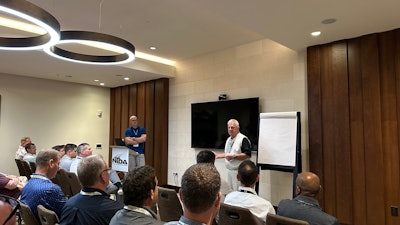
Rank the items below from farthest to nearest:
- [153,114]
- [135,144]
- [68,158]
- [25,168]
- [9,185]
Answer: [153,114] < [135,144] < [25,168] < [68,158] < [9,185]

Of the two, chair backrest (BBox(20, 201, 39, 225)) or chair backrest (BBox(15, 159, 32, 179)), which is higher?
chair backrest (BBox(20, 201, 39, 225))

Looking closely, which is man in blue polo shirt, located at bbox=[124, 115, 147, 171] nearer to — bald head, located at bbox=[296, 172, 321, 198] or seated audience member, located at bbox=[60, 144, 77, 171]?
seated audience member, located at bbox=[60, 144, 77, 171]

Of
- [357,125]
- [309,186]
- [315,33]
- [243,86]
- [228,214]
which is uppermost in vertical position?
[315,33]

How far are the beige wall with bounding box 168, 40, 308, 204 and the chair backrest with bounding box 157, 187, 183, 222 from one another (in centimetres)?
287

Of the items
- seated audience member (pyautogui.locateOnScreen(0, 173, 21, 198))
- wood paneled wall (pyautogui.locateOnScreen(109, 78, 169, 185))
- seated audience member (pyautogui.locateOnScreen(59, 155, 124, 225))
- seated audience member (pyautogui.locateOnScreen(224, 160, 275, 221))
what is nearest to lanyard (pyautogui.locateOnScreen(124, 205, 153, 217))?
seated audience member (pyautogui.locateOnScreen(59, 155, 124, 225))

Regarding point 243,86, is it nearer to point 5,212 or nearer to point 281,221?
point 281,221

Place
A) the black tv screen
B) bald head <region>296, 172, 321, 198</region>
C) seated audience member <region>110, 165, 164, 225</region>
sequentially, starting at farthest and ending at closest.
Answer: the black tv screen < bald head <region>296, 172, 321, 198</region> < seated audience member <region>110, 165, 164, 225</region>

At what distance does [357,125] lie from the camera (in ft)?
14.4

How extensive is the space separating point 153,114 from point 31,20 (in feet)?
17.5

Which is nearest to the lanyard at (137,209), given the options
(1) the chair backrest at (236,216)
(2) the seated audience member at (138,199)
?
(2) the seated audience member at (138,199)

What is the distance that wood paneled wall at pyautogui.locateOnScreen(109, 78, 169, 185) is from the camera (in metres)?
7.62

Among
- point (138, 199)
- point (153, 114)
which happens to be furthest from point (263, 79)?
point (138, 199)

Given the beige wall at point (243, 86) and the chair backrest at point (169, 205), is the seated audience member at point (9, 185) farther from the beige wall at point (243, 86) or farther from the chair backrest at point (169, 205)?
the beige wall at point (243, 86)

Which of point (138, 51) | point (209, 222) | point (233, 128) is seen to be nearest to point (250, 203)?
point (209, 222)
